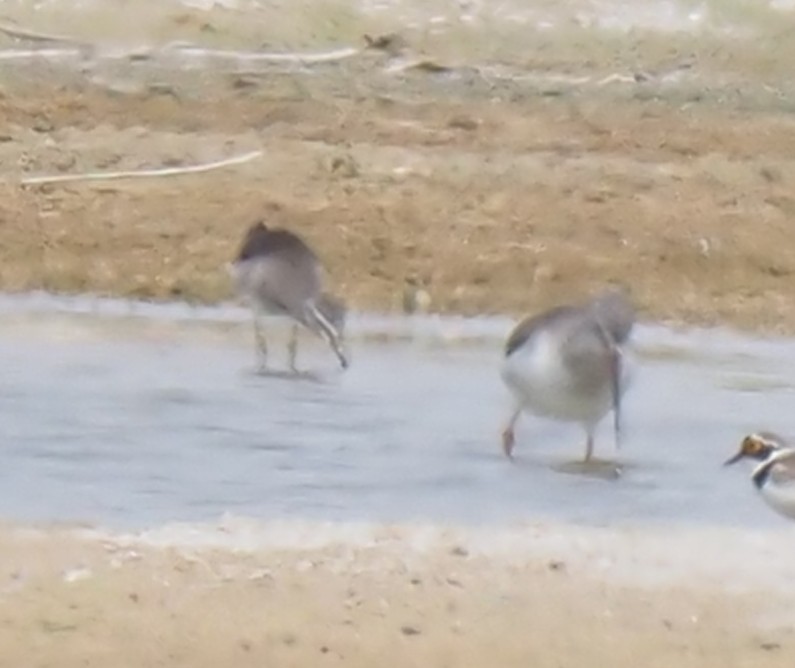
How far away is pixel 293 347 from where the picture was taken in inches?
418

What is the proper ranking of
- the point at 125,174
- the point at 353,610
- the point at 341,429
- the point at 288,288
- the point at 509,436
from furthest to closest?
the point at 125,174
the point at 288,288
the point at 341,429
the point at 509,436
the point at 353,610

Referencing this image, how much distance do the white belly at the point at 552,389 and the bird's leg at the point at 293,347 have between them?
1.91 meters

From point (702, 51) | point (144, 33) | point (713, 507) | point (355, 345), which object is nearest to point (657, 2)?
point (702, 51)

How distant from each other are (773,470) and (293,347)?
129 inches

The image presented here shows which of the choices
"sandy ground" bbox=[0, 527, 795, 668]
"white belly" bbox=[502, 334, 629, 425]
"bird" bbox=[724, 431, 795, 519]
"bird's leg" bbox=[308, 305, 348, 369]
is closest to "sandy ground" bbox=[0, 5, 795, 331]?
"bird's leg" bbox=[308, 305, 348, 369]

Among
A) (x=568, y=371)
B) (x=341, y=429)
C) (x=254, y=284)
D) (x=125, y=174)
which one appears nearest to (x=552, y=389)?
(x=568, y=371)

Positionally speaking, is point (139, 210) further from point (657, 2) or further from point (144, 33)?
point (657, 2)

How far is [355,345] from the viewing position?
1087cm

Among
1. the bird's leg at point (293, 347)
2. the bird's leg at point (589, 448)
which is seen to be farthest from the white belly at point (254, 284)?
the bird's leg at point (589, 448)

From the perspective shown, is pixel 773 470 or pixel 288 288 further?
pixel 288 288

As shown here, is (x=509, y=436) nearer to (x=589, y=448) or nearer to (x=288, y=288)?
(x=589, y=448)

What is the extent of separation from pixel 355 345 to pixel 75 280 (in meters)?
1.71

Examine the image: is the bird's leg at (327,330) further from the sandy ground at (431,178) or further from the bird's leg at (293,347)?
the sandy ground at (431,178)

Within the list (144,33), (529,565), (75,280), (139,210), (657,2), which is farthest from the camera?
(657,2)
